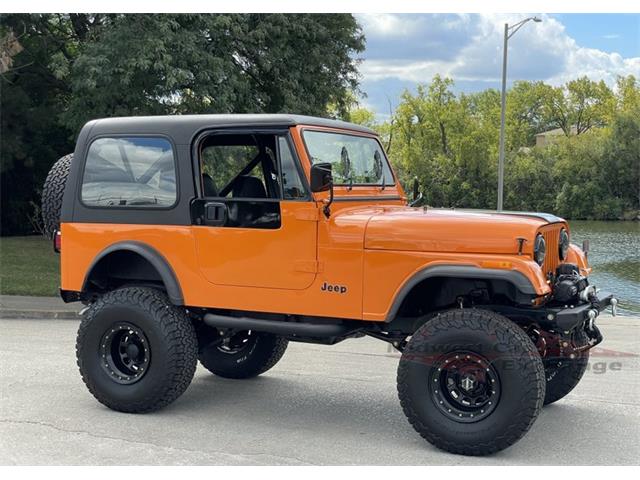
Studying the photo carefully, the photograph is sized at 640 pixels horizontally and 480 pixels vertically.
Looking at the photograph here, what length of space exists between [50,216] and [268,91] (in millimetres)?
13797

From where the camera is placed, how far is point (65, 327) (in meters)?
11.1

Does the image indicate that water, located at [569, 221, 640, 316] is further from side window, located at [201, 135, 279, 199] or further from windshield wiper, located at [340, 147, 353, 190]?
side window, located at [201, 135, 279, 199]

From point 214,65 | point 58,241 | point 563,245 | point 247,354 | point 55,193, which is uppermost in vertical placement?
point 214,65

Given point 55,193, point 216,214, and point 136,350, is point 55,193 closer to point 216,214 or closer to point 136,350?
point 136,350

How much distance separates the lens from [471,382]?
552 cm

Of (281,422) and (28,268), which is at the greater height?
(281,422)

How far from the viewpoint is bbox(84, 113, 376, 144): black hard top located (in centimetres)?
636

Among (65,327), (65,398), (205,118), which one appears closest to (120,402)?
(65,398)

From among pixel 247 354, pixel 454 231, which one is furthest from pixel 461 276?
pixel 247 354

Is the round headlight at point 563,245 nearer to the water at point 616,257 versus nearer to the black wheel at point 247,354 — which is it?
the black wheel at point 247,354

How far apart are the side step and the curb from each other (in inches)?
247

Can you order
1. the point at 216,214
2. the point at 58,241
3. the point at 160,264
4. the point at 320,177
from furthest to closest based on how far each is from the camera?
the point at 58,241
the point at 160,264
the point at 216,214
the point at 320,177

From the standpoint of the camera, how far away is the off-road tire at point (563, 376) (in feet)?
21.8

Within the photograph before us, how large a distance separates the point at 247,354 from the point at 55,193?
2330mm
